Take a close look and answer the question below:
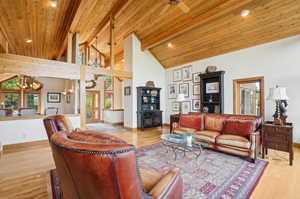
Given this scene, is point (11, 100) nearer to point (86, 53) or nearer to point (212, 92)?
point (86, 53)

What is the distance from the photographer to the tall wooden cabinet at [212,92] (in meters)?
5.34

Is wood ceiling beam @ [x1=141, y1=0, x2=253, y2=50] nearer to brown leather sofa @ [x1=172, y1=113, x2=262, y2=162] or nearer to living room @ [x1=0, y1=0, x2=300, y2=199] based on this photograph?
living room @ [x1=0, y1=0, x2=300, y2=199]

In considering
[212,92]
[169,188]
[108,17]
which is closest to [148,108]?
[212,92]

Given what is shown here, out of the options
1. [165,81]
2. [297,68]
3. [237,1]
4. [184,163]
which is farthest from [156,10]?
[184,163]

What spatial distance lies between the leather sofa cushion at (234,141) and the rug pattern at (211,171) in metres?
0.29

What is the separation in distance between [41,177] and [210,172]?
2790mm

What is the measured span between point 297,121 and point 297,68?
1433mm

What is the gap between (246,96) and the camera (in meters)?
5.23

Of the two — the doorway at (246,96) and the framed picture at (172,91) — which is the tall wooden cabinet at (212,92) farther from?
the framed picture at (172,91)

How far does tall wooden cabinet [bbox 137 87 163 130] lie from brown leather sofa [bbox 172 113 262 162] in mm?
2309

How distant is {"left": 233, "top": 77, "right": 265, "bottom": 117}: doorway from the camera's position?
4.86 m

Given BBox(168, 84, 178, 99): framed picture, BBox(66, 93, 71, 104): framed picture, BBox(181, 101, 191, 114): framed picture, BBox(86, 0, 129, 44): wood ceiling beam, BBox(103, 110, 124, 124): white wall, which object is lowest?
BBox(103, 110, 124, 124): white wall

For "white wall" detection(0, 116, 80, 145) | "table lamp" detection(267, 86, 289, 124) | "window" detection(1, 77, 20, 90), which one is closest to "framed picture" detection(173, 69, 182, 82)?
"table lamp" detection(267, 86, 289, 124)

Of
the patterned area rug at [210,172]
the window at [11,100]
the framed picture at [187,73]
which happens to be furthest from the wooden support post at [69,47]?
the window at [11,100]
